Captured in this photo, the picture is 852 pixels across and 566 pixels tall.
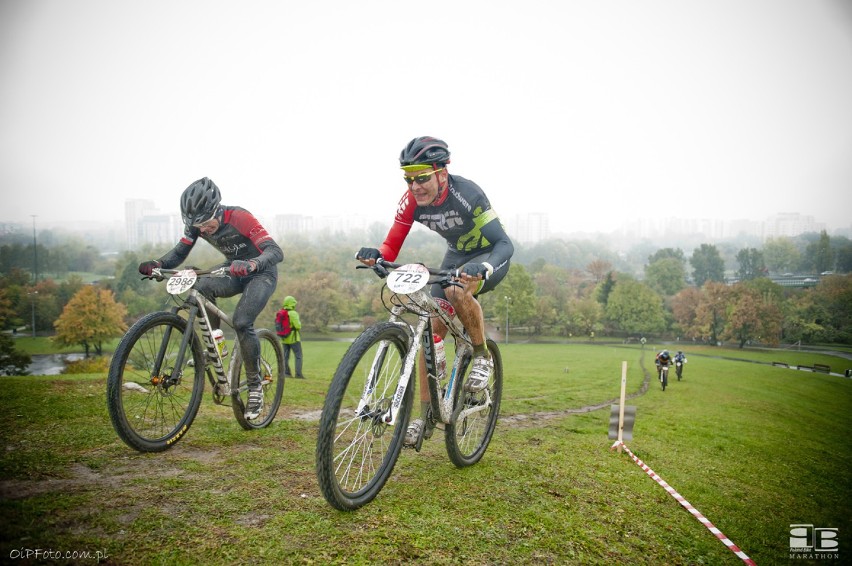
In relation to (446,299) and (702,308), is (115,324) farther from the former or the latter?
(702,308)

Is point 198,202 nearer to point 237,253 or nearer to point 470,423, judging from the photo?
point 237,253

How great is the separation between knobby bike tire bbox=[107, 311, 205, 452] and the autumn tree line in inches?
951

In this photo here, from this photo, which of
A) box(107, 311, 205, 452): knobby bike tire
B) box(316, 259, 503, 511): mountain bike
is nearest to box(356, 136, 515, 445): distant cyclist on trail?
box(316, 259, 503, 511): mountain bike

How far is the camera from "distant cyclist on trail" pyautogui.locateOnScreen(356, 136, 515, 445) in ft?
14.8

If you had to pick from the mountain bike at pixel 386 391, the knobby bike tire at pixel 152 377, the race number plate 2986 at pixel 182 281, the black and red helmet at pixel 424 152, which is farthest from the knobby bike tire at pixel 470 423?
the race number plate 2986 at pixel 182 281

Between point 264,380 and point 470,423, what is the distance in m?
3.18

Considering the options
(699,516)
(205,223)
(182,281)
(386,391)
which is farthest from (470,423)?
(205,223)

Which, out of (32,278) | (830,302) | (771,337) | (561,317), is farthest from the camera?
(561,317)

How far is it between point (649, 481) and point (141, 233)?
4511 inches

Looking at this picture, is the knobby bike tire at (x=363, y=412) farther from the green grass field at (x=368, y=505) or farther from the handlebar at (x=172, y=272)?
the handlebar at (x=172, y=272)

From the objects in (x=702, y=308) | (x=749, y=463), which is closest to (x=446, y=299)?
(x=749, y=463)

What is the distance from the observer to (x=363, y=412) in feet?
11.1

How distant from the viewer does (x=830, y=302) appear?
33.8 metres

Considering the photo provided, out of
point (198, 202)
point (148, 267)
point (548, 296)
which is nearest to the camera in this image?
point (148, 267)
